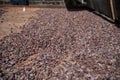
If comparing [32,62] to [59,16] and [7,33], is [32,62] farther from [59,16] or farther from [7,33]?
[59,16]

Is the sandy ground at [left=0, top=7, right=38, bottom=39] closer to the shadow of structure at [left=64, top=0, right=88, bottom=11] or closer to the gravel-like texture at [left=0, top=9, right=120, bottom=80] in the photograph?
the gravel-like texture at [left=0, top=9, right=120, bottom=80]

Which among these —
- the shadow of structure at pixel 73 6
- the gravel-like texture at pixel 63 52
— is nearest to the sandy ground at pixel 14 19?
the gravel-like texture at pixel 63 52

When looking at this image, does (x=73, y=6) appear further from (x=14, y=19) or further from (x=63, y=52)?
(x=63, y=52)

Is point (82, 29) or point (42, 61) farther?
point (82, 29)

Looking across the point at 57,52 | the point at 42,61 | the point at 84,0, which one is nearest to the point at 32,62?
the point at 42,61

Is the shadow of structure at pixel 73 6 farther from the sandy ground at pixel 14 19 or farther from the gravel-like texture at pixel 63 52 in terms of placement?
the gravel-like texture at pixel 63 52

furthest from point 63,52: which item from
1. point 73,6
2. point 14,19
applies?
point 73,6
